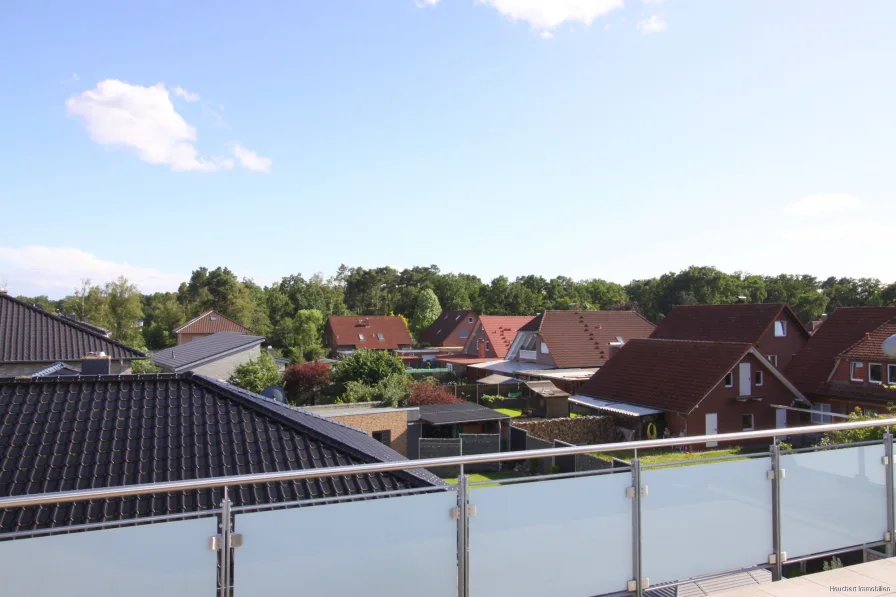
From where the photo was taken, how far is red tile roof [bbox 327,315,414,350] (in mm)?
60938

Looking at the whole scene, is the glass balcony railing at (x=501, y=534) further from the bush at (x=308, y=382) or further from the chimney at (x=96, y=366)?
the bush at (x=308, y=382)

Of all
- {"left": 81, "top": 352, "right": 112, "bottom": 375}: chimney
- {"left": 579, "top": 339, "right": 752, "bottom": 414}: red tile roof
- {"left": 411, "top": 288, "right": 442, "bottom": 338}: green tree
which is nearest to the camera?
{"left": 81, "top": 352, "right": 112, "bottom": 375}: chimney

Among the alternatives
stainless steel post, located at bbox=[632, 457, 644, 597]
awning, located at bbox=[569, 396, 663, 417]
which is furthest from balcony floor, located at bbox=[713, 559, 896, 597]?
awning, located at bbox=[569, 396, 663, 417]

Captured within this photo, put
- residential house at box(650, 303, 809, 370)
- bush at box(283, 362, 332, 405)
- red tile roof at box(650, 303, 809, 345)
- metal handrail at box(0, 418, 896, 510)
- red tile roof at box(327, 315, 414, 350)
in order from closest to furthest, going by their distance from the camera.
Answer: metal handrail at box(0, 418, 896, 510) → bush at box(283, 362, 332, 405) → residential house at box(650, 303, 809, 370) → red tile roof at box(650, 303, 809, 345) → red tile roof at box(327, 315, 414, 350)

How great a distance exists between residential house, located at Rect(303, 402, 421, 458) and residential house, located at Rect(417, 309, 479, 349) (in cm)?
3638

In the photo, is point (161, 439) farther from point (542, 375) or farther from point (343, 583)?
point (542, 375)

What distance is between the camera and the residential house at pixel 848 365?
26.8m

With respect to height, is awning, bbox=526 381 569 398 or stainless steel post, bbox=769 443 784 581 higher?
stainless steel post, bbox=769 443 784 581

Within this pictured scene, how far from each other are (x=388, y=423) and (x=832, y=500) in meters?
20.4

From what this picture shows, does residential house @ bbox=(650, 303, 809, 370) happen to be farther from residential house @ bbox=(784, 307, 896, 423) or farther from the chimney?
the chimney

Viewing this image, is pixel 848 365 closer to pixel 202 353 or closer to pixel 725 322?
pixel 725 322

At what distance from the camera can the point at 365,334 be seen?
203 ft

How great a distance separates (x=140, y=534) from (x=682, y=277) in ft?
295

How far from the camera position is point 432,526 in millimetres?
3535
